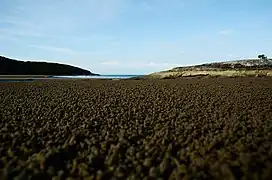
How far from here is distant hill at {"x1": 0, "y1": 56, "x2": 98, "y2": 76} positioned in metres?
87.8

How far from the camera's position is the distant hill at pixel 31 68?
288 ft

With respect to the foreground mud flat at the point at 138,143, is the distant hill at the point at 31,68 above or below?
above

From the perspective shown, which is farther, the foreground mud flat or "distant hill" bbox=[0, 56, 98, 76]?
"distant hill" bbox=[0, 56, 98, 76]

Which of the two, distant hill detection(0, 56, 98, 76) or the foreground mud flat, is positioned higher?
distant hill detection(0, 56, 98, 76)

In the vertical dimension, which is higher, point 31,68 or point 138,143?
point 31,68

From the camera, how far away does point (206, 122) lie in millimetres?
9758

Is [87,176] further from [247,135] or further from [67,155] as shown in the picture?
[247,135]

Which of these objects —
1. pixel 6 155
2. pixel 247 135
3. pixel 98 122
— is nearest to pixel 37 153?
pixel 6 155

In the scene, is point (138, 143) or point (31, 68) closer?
point (138, 143)

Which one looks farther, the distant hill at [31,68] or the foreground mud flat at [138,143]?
the distant hill at [31,68]

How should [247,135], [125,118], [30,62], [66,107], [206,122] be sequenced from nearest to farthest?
[247,135] < [206,122] < [125,118] < [66,107] < [30,62]

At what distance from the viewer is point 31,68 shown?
97438 millimetres

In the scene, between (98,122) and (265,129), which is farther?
(98,122)

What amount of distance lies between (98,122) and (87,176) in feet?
15.1
